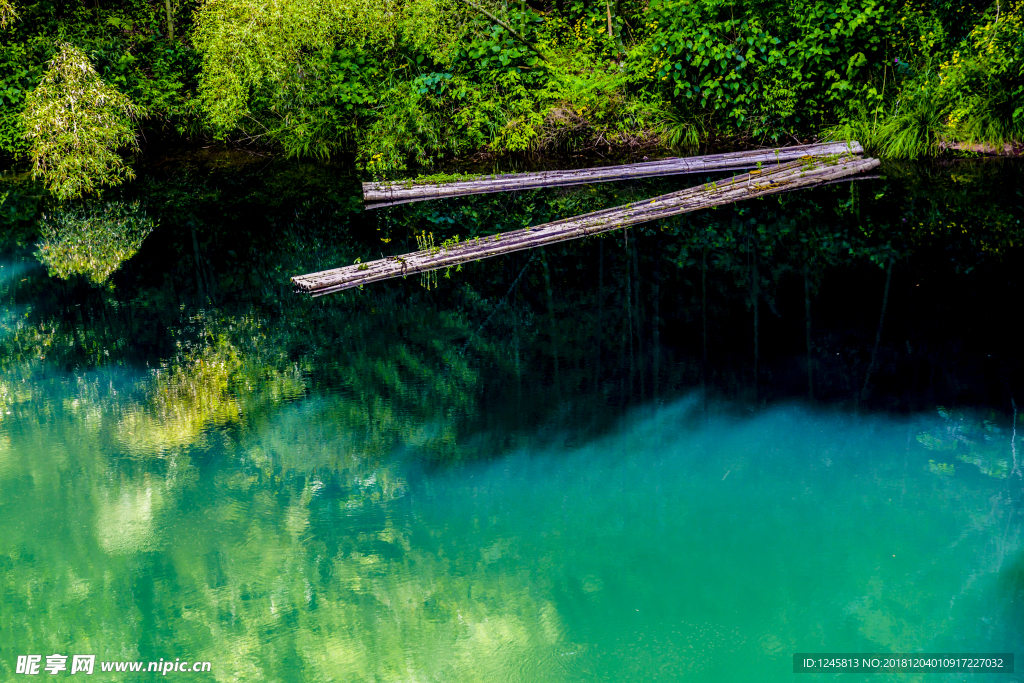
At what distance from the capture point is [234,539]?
17.6 ft

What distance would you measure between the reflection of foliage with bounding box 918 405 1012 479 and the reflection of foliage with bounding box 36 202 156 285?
25.4 feet

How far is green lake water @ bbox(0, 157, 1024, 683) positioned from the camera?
15.2 feet

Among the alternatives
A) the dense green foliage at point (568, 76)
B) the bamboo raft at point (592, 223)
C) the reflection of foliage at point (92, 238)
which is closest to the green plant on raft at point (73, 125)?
the dense green foliage at point (568, 76)

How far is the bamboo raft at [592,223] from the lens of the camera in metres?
8.82

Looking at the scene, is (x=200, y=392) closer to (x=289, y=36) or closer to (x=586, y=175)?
(x=586, y=175)

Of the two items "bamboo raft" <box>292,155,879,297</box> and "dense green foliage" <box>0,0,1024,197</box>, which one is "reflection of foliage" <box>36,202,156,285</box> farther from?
"bamboo raft" <box>292,155,879,297</box>

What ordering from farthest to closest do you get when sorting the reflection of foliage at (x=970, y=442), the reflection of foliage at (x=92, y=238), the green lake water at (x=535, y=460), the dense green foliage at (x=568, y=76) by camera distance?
→ the dense green foliage at (x=568, y=76) → the reflection of foliage at (x=92, y=238) → the reflection of foliage at (x=970, y=442) → the green lake water at (x=535, y=460)

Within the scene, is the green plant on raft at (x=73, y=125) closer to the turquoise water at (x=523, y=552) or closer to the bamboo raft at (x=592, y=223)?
the bamboo raft at (x=592, y=223)

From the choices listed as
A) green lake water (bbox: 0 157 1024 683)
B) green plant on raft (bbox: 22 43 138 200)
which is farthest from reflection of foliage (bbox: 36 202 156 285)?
green plant on raft (bbox: 22 43 138 200)

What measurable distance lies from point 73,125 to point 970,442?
35.2ft

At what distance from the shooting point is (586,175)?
37.7ft

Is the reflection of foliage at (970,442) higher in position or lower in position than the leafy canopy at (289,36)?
lower

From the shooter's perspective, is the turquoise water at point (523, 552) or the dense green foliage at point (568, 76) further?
the dense green foliage at point (568, 76)

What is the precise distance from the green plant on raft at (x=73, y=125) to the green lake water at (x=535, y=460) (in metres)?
2.79
